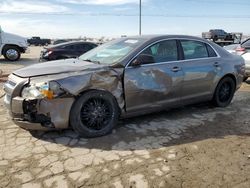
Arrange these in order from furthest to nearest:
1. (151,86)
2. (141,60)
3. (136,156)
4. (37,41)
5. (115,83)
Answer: (37,41) → (151,86) → (141,60) → (115,83) → (136,156)

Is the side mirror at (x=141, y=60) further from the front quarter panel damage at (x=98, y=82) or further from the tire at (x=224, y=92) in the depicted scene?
the tire at (x=224, y=92)

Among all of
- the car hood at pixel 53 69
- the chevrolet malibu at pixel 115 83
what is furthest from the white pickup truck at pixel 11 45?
the car hood at pixel 53 69

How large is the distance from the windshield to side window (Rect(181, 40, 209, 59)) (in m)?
0.91

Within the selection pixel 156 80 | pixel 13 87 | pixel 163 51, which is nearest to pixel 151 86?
pixel 156 80

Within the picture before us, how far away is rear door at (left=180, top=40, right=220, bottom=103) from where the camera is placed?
18.2ft

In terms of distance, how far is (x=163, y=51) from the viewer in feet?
17.5

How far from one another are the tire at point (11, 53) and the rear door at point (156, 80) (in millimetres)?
14368

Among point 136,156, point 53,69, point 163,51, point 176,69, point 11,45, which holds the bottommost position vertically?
point 136,156

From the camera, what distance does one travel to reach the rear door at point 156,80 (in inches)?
189

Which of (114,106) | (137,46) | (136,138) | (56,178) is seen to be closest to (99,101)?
(114,106)

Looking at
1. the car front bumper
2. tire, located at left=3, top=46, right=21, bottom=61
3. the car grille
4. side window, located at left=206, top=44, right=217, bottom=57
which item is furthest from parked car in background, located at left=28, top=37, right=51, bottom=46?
the car front bumper

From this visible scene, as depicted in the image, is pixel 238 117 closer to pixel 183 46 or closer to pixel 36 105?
pixel 183 46

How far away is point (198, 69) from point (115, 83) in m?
1.88

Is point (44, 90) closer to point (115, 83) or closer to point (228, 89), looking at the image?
point (115, 83)
